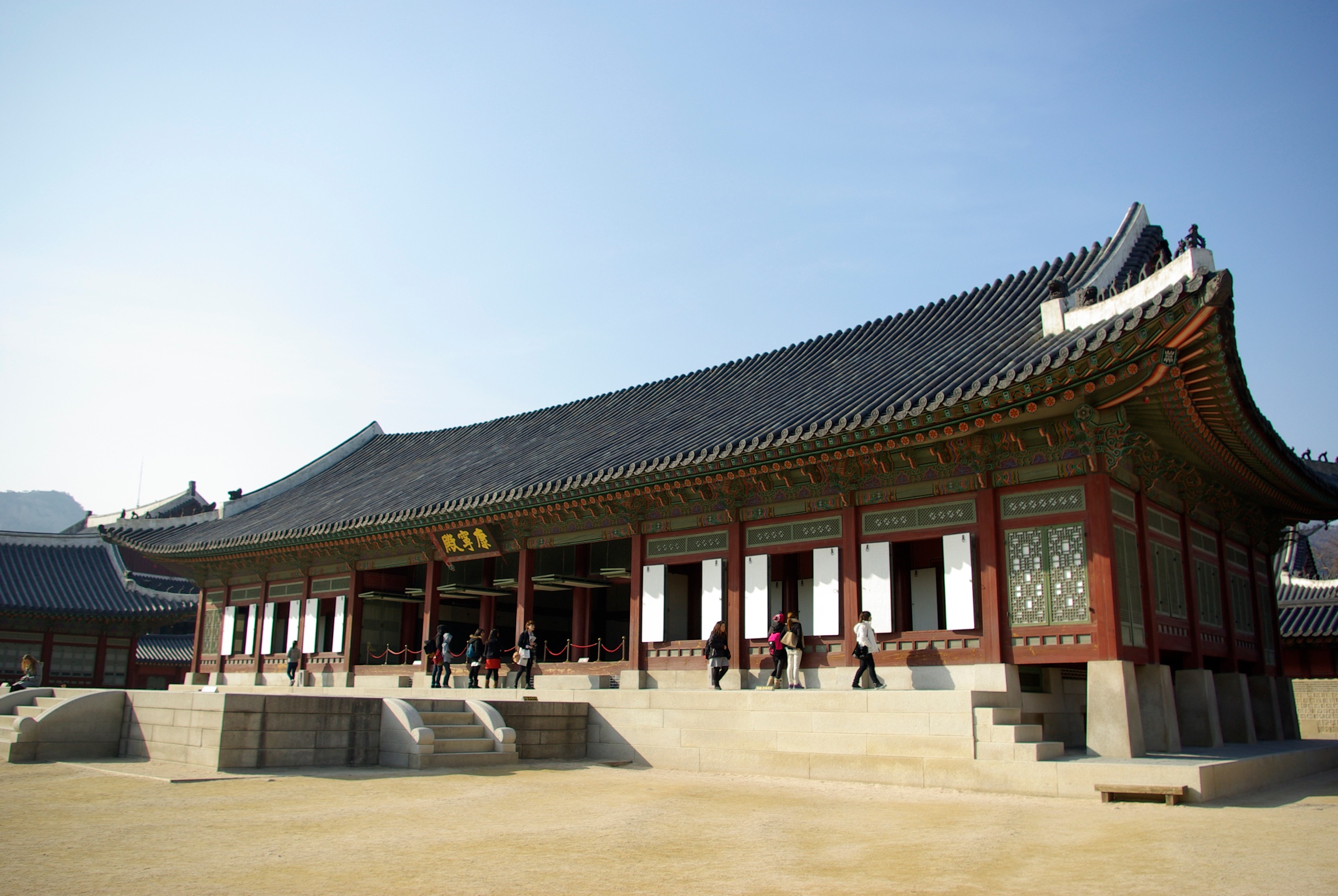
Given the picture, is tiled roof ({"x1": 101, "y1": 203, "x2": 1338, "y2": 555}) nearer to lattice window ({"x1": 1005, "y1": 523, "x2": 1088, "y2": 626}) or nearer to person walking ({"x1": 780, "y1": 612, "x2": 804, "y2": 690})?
lattice window ({"x1": 1005, "y1": 523, "x2": 1088, "y2": 626})

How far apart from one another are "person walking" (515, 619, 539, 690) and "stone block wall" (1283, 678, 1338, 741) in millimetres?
22076

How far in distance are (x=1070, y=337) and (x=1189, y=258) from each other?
244cm

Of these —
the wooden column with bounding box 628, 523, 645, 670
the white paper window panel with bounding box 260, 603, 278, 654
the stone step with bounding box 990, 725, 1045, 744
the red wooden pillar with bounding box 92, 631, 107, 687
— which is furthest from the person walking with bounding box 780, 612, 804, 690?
the red wooden pillar with bounding box 92, 631, 107, 687

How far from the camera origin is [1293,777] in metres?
14.7

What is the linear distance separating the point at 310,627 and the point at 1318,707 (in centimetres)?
2820

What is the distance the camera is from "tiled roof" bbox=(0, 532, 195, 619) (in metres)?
34.2

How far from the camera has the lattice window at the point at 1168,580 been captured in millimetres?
15422

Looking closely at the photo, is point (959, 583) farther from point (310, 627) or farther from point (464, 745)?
point (310, 627)

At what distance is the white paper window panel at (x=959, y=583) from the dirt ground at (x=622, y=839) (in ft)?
10.6

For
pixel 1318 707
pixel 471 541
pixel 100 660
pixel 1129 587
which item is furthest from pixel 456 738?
pixel 100 660

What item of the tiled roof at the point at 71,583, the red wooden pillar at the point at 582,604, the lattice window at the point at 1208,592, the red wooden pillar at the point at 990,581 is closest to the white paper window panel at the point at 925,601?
the red wooden pillar at the point at 990,581

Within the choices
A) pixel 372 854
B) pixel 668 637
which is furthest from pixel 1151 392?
pixel 372 854

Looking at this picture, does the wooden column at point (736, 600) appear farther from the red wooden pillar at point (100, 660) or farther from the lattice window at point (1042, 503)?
the red wooden pillar at point (100, 660)

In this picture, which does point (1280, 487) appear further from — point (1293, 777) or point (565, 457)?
point (565, 457)
